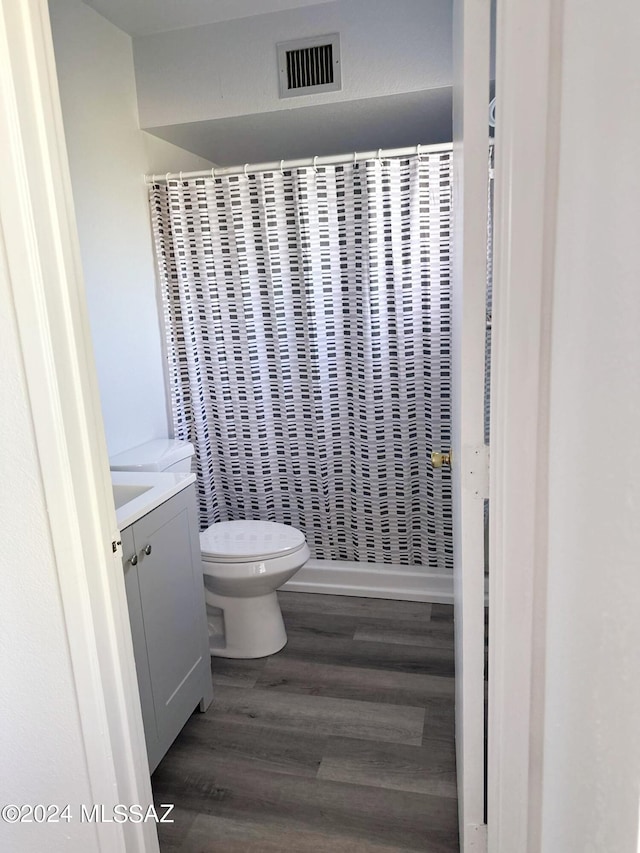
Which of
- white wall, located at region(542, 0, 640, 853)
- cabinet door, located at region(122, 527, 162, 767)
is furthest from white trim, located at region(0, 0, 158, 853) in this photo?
white wall, located at region(542, 0, 640, 853)

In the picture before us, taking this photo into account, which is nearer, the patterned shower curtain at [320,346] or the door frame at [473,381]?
the door frame at [473,381]

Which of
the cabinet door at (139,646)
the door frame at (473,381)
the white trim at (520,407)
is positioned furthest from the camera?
the cabinet door at (139,646)

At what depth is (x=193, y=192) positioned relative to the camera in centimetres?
259

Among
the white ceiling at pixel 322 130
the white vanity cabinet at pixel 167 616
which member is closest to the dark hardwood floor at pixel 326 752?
the white vanity cabinet at pixel 167 616

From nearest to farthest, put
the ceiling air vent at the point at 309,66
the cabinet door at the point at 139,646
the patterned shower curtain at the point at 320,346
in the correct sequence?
the cabinet door at the point at 139,646, the ceiling air vent at the point at 309,66, the patterned shower curtain at the point at 320,346

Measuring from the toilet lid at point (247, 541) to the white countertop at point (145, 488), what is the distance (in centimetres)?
43

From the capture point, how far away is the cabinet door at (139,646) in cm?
156

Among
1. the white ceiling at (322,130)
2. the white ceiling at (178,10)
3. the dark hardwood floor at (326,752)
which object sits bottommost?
the dark hardwood floor at (326,752)

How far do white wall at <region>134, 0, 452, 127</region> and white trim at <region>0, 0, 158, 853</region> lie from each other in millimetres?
1512

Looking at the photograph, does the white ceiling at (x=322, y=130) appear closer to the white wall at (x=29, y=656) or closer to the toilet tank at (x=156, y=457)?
the toilet tank at (x=156, y=457)

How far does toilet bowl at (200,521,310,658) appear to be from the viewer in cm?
221

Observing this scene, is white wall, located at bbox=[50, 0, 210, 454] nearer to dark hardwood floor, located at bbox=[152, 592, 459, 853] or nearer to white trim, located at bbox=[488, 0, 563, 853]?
dark hardwood floor, located at bbox=[152, 592, 459, 853]

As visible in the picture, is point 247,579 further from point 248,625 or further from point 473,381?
point 473,381

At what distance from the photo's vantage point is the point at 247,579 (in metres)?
2.21
